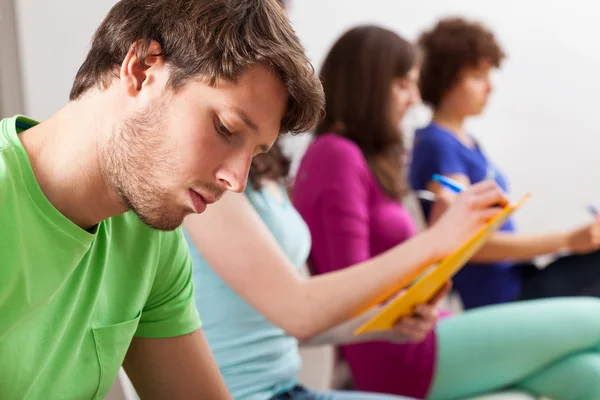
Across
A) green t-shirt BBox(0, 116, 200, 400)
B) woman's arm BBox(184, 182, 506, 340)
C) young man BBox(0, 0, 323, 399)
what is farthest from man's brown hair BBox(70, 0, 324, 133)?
woman's arm BBox(184, 182, 506, 340)

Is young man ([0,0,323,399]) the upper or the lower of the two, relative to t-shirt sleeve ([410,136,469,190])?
upper

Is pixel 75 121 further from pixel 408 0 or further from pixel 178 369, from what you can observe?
pixel 408 0

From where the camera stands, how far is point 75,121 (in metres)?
0.74

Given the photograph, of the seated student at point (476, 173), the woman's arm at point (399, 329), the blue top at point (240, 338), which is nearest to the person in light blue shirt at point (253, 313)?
the blue top at point (240, 338)

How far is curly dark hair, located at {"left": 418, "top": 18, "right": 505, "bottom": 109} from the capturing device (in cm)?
204

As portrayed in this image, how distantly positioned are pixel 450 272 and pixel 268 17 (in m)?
0.55

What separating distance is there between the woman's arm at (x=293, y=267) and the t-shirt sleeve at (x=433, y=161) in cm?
68

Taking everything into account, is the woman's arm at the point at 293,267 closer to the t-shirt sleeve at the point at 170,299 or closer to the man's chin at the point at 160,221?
the t-shirt sleeve at the point at 170,299

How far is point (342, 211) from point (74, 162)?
768mm

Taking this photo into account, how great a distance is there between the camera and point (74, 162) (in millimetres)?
717

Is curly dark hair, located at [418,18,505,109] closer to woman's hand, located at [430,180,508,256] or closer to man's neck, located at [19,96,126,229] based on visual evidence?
woman's hand, located at [430,180,508,256]

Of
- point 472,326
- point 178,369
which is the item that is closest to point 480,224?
point 472,326

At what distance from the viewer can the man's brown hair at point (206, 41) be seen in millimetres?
723

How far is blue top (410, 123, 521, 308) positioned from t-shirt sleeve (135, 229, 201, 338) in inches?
42.2
